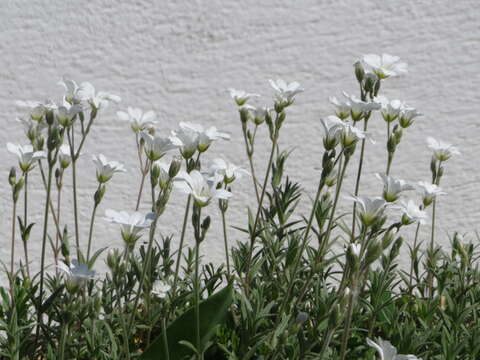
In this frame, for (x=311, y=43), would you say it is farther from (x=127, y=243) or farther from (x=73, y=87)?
(x=127, y=243)

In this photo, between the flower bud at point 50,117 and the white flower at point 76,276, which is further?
the flower bud at point 50,117

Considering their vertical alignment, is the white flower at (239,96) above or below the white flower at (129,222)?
above

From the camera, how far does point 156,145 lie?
1.41m

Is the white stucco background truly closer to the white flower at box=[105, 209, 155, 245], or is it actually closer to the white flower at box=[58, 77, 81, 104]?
the white flower at box=[58, 77, 81, 104]

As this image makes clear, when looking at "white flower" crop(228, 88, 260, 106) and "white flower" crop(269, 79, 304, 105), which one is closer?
"white flower" crop(269, 79, 304, 105)

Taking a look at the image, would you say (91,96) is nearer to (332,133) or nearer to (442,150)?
(332,133)

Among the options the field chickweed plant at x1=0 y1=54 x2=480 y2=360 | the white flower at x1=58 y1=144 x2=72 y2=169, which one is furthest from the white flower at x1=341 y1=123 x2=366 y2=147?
the white flower at x1=58 y1=144 x2=72 y2=169

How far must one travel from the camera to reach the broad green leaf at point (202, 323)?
1.49m

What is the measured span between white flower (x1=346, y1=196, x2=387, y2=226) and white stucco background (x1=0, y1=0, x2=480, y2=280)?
2097 millimetres

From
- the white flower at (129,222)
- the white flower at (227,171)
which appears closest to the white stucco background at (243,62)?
the white flower at (227,171)

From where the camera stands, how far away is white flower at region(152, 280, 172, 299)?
66.6 inches

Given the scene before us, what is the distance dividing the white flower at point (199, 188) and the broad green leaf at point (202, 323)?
0.27 m

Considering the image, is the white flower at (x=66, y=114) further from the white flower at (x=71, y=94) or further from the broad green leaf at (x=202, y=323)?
the broad green leaf at (x=202, y=323)

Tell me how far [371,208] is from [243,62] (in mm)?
2592
